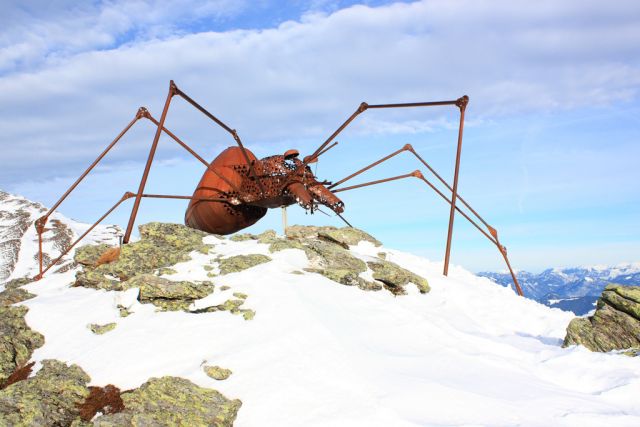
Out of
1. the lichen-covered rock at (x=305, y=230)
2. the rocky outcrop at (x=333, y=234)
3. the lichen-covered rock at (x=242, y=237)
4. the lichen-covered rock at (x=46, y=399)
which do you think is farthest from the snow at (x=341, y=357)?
the lichen-covered rock at (x=305, y=230)

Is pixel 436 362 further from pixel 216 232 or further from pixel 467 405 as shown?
pixel 216 232

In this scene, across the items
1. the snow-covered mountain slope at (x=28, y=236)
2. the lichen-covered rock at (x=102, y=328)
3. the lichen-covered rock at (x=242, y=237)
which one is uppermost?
the lichen-covered rock at (x=242, y=237)

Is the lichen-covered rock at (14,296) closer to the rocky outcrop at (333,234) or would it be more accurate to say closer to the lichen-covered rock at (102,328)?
the lichen-covered rock at (102,328)

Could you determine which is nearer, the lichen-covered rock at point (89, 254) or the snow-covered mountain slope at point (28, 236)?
the lichen-covered rock at point (89, 254)

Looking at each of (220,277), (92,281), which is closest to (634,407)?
(220,277)

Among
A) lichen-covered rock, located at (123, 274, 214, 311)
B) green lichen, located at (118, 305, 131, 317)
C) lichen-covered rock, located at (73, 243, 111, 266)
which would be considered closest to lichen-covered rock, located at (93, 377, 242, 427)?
lichen-covered rock, located at (123, 274, 214, 311)

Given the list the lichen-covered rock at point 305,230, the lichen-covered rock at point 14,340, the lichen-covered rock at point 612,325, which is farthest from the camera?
the lichen-covered rock at point 305,230
